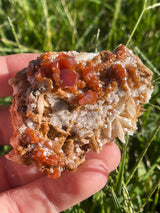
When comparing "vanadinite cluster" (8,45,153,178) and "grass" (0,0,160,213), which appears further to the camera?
"grass" (0,0,160,213)

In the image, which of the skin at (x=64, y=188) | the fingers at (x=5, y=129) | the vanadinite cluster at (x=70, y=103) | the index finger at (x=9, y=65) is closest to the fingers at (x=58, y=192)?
the skin at (x=64, y=188)

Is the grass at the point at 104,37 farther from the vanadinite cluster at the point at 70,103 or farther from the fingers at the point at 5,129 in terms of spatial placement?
the vanadinite cluster at the point at 70,103

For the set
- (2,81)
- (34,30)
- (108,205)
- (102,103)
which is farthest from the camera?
(34,30)

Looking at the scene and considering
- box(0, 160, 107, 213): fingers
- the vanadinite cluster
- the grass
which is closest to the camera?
the vanadinite cluster

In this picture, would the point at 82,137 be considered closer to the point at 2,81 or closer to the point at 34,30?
the point at 2,81

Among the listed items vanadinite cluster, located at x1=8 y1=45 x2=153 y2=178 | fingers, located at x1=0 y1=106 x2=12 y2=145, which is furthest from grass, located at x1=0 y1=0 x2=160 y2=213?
vanadinite cluster, located at x1=8 y1=45 x2=153 y2=178

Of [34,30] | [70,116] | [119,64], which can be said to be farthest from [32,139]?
[34,30]

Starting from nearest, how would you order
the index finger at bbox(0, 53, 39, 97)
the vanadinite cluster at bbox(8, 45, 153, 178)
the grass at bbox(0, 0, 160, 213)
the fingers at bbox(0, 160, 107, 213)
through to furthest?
the vanadinite cluster at bbox(8, 45, 153, 178) → the fingers at bbox(0, 160, 107, 213) → the grass at bbox(0, 0, 160, 213) → the index finger at bbox(0, 53, 39, 97)

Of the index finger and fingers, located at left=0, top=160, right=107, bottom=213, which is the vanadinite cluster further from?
the index finger
